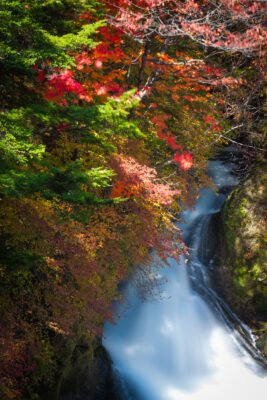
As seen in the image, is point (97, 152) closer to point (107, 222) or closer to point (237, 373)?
point (107, 222)

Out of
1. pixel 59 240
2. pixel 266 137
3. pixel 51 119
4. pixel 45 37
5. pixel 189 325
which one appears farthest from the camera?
pixel 266 137

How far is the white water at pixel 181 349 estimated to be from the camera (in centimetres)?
910

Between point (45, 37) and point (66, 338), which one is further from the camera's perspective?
point (66, 338)

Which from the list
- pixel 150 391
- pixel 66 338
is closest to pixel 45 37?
pixel 66 338

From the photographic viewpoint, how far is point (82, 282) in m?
7.40

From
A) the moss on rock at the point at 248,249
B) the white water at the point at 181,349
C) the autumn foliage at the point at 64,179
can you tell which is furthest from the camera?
the moss on rock at the point at 248,249

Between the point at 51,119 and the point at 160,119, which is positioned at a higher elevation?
the point at 160,119

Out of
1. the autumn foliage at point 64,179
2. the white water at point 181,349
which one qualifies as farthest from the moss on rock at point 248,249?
the autumn foliage at point 64,179

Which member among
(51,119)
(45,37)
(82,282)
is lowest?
(82,282)

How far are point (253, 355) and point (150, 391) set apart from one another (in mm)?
4491

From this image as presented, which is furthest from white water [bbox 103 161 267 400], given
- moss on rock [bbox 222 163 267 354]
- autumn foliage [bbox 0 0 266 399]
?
autumn foliage [bbox 0 0 266 399]

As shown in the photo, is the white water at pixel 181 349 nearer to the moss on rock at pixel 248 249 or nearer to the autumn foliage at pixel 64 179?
the moss on rock at pixel 248 249

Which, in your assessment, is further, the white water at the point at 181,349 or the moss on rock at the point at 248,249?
the moss on rock at the point at 248,249

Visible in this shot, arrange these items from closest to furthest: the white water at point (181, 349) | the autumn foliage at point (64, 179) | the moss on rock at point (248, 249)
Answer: the autumn foliage at point (64, 179)
the white water at point (181, 349)
the moss on rock at point (248, 249)
